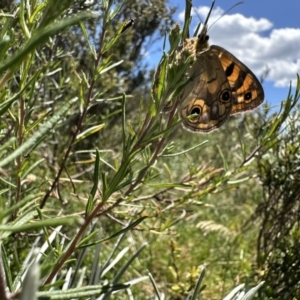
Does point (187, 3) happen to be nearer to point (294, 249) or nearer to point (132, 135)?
point (132, 135)

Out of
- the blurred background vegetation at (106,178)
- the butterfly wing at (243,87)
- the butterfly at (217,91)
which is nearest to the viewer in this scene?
the blurred background vegetation at (106,178)

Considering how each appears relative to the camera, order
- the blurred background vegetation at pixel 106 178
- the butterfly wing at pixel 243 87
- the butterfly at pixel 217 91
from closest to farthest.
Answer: the blurred background vegetation at pixel 106 178 < the butterfly at pixel 217 91 < the butterfly wing at pixel 243 87

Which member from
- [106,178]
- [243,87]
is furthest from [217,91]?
[106,178]

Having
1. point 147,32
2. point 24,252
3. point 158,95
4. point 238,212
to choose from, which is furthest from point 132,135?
point 238,212

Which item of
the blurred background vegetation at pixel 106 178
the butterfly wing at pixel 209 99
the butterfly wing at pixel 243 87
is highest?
the butterfly wing at pixel 243 87

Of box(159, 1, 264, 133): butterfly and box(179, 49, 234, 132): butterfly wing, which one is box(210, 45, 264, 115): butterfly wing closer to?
box(159, 1, 264, 133): butterfly

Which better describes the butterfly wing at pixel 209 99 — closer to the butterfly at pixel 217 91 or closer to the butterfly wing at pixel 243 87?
the butterfly at pixel 217 91

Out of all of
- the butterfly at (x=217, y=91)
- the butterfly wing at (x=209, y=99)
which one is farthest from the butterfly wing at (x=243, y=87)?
the butterfly wing at (x=209, y=99)

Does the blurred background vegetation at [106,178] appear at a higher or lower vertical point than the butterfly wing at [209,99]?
lower
